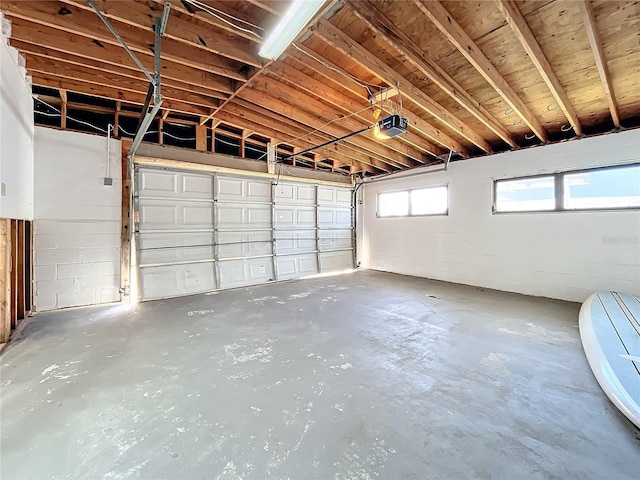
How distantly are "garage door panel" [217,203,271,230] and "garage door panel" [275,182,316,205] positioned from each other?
0.47 meters

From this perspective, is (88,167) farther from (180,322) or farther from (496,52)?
(496,52)

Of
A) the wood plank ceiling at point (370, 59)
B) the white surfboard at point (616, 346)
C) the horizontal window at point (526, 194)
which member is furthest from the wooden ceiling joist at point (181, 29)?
the horizontal window at point (526, 194)

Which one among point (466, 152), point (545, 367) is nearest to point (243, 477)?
point (545, 367)

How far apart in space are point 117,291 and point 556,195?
25.5ft

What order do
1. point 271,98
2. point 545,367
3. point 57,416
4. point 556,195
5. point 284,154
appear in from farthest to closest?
point 284,154, point 556,195, point 271,98, point 545,367, point 57,416

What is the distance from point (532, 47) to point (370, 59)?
1531 millimetres

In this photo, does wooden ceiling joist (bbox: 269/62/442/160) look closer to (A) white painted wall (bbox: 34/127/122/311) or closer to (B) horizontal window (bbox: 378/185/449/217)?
(B) horizontal window (bbox: 378/185/449/217)

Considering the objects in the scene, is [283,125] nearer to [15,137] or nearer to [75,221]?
[15,137]

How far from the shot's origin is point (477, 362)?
2471 millimetres

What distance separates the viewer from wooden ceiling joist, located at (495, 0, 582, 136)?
2.19m

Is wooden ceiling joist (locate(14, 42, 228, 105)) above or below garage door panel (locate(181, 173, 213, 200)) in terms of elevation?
above

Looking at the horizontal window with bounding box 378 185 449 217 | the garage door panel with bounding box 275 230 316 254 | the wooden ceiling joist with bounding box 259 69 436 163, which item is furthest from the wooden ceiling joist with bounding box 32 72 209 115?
the horizontal window with bounding box 378 185 449 217

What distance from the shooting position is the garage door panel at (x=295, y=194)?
6559mm

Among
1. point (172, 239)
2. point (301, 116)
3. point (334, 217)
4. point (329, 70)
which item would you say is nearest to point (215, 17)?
point (329, 70)
